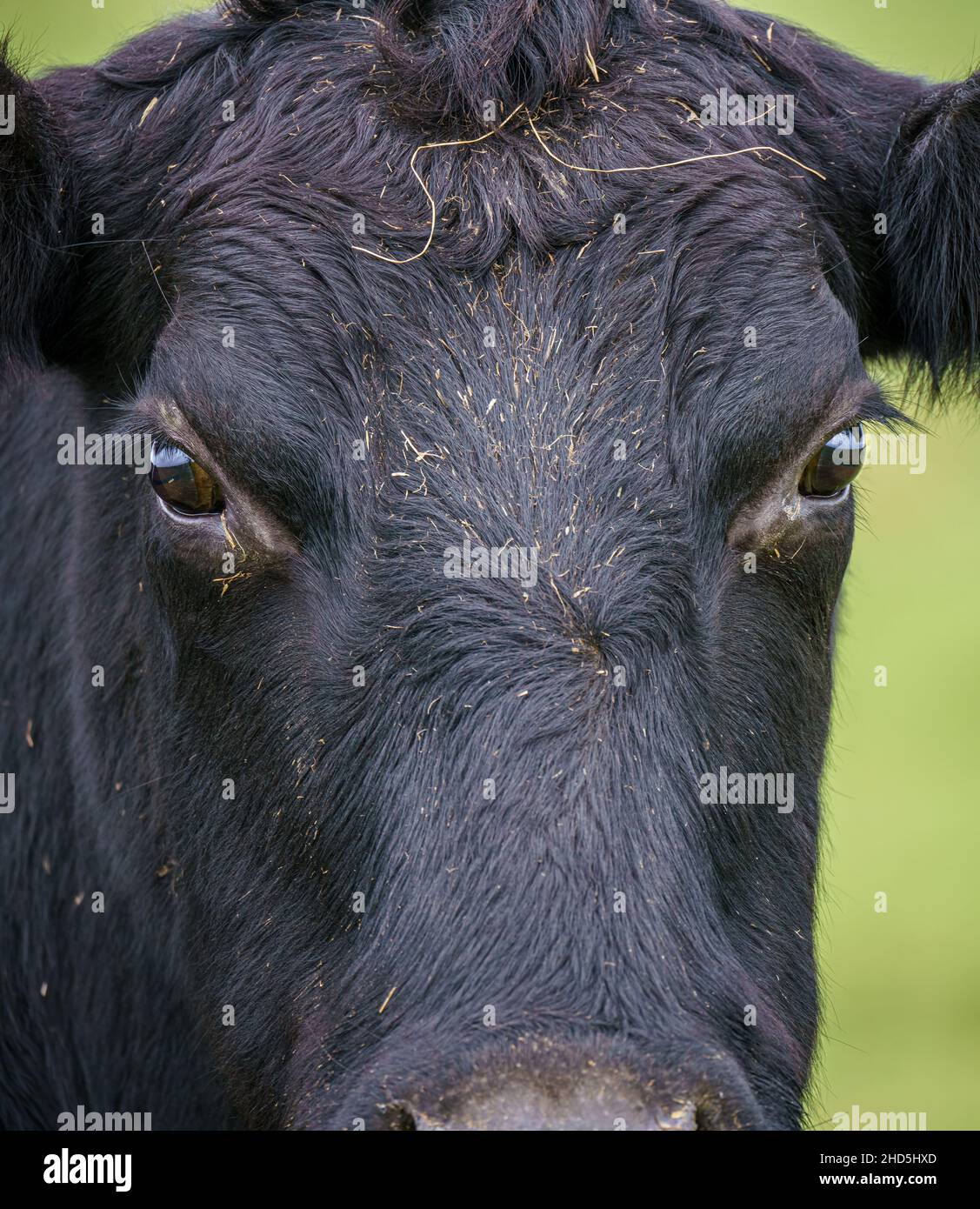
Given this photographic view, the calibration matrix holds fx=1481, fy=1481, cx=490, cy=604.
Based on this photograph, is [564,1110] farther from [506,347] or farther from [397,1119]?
[506,347]

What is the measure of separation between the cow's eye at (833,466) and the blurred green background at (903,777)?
107cm

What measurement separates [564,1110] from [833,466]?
1897 millimetres

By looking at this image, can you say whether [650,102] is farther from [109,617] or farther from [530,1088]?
[530,1088]

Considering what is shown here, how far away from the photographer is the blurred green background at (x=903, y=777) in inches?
344

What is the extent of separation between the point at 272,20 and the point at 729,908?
2.77 metres

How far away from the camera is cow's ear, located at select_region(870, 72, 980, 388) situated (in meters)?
4.30

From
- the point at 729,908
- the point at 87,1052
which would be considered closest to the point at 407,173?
the point at 729,908

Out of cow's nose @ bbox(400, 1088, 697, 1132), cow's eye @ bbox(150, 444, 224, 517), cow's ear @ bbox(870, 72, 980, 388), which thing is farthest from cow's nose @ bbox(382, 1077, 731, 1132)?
cow's ear @ bbox(870, 72, 980, 388)

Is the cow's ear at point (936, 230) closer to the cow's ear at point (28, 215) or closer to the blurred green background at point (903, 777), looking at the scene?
the blurred green background at point (903, 777)

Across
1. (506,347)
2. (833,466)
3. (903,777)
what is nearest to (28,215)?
(506,347)

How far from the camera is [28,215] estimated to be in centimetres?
416

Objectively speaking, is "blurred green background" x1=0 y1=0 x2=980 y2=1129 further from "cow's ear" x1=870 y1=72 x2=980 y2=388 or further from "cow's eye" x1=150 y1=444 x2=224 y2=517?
"cow's eye" x1=150 y1=444 x2=224 y2=517

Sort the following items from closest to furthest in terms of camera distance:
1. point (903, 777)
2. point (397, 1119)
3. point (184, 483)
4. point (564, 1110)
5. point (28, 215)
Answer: point (564, 1110) → point (397, 1119) → point (184, 483) → point (28, 215) → point (903, 777)

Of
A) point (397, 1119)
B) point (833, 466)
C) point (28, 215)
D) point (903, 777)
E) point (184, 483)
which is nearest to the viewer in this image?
point (397, 1119)
